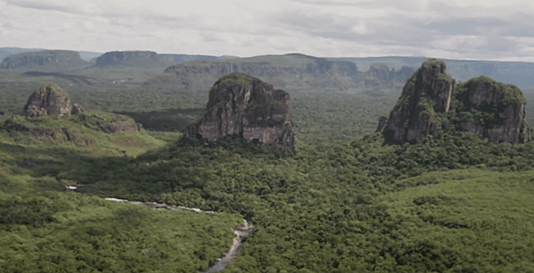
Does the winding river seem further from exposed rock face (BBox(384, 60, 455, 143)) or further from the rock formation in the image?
the rock formation

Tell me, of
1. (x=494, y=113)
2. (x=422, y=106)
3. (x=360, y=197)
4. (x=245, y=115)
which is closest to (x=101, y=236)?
(x=360, y=197)

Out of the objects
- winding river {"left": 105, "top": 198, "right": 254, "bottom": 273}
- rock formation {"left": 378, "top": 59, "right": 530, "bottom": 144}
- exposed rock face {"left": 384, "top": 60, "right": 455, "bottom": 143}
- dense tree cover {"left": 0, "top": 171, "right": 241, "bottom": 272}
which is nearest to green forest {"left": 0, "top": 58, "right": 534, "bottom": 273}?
dense tree cover {"left": 0, "top": 171, "right": 241, "bottom": 272}

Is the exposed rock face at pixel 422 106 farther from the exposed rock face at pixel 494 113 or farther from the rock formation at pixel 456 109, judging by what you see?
the exposed rock face at pixel 494 113

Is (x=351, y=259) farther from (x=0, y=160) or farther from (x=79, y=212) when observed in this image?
(x=0, y=160)

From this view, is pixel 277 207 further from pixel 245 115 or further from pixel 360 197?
pixel 245 115

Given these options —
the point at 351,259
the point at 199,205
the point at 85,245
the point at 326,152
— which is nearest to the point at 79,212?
the point at 85,245

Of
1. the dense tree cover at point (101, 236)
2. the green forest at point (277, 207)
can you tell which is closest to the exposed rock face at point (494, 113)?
the green forest at point (277, 207)
